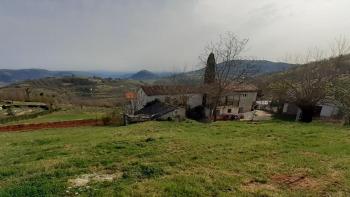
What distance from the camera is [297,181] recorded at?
8531 millimetres

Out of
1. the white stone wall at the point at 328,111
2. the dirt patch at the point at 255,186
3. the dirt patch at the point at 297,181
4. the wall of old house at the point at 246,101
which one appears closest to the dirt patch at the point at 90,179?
the dirt patch at the point at 255,186

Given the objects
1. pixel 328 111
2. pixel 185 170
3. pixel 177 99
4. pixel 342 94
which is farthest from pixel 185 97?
pixel 185 170

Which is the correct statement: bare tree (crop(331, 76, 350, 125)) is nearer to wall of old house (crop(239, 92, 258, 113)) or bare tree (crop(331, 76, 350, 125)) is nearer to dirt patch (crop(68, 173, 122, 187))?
wall of old house (crop(239, 92, 258, 113))

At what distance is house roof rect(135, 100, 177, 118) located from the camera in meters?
40.6

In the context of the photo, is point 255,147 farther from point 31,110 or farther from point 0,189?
point 31,110

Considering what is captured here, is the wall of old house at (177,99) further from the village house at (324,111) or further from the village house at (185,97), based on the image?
the village house at (324,111)

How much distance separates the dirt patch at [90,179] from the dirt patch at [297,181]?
496 cm

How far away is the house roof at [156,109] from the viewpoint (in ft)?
133

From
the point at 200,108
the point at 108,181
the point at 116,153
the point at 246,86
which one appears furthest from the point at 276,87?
the point at 108,181

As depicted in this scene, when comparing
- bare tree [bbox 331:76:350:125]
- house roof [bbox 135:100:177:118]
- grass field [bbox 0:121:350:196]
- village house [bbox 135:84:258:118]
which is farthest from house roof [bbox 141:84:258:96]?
grass field [bbox 0:121:350:196]

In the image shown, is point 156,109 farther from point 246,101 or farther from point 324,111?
point 324,111

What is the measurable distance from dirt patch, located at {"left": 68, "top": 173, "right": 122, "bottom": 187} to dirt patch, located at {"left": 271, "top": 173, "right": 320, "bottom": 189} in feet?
16.3

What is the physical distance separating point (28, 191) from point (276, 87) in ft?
123

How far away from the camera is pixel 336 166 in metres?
10.0
